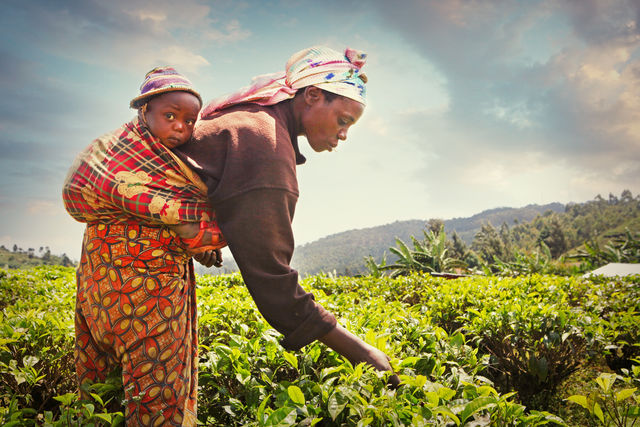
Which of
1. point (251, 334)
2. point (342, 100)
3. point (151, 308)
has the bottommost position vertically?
point (251, 334)

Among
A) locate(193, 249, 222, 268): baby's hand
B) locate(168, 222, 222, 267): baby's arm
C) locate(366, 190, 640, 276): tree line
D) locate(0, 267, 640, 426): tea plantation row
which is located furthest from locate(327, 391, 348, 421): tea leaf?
locate(366, 190, 640, 276): tree line

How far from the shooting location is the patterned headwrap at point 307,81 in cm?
175

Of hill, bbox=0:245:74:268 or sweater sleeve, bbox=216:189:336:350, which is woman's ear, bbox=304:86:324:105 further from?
hill, bbox=0:245:74:268

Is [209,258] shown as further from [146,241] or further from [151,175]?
[151,175]

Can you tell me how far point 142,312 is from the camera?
1.44 meters

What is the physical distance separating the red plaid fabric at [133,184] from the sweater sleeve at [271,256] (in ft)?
0.51

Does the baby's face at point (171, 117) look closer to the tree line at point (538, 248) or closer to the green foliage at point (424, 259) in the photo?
the tree line at point (538, 248)

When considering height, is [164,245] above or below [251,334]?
above

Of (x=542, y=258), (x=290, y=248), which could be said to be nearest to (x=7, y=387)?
(x=290, y=248)

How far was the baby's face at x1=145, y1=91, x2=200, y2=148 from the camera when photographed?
1.51 m

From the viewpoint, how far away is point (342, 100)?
1786 millimetres

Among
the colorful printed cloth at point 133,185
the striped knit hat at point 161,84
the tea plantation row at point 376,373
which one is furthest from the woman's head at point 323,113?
the tea plantation row at point 376,373

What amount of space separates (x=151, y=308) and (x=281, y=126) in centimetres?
86

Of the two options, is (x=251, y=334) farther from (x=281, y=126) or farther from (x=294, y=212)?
(x=281, y=126)
